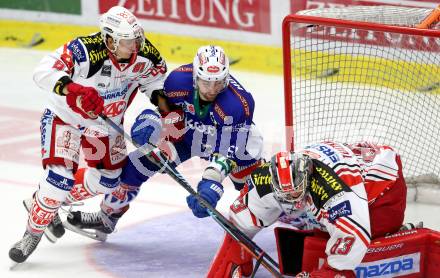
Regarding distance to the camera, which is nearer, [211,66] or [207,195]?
[207,195]

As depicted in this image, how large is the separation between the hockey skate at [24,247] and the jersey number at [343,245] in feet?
5.02

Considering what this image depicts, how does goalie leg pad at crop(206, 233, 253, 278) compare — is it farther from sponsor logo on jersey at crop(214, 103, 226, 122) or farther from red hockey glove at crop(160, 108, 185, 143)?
red hockey glove at crop(160, 108, 185, 143)

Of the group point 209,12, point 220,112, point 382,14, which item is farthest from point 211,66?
point 209,12

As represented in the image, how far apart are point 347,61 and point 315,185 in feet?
5.55

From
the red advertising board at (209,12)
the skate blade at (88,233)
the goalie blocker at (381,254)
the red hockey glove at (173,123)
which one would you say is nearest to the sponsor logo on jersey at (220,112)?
the red hockey glove at (173,123)

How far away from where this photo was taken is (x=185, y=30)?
28.5 feet

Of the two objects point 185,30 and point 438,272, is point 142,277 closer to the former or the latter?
point 438,272

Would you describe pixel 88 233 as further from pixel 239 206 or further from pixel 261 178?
pixel 261 178

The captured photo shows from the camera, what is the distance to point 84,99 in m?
5.18

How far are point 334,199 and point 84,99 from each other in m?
1.25

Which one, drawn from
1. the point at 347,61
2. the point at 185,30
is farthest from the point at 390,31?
the point at 185,30

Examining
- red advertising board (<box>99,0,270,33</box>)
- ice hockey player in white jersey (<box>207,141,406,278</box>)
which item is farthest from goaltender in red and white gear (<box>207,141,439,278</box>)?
red advertising board (<box>99,0,270,33</box>)

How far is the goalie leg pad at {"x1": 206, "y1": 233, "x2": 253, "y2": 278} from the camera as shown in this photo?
198 inches

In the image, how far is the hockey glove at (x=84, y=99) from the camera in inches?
204
